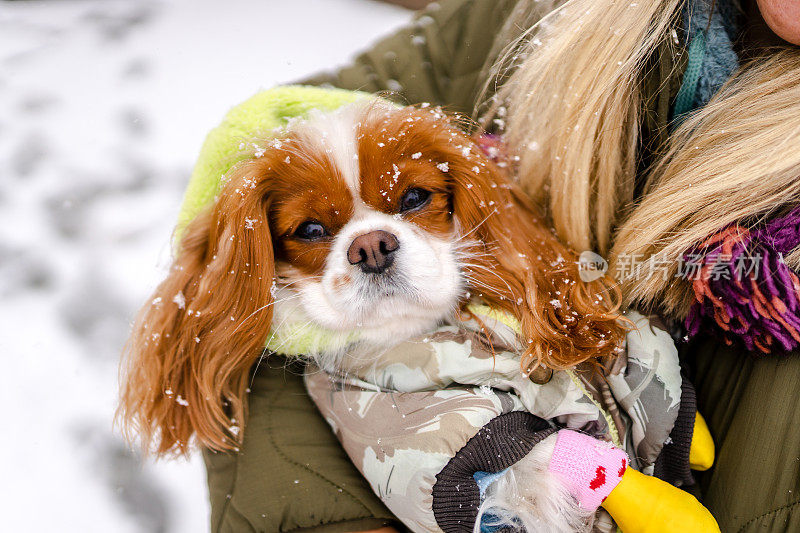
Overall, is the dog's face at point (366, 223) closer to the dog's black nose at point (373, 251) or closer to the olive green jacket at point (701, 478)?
the dog's black nose at point (373, 251)

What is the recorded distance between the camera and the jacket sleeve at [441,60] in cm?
143

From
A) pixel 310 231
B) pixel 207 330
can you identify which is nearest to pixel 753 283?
pixel 310 231

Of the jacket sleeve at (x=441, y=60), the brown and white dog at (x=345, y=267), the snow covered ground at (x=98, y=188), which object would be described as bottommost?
the snow covered ground at (x=98, y=188)

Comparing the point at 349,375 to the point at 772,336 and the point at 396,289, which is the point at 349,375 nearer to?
the point at 396,289

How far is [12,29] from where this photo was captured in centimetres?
230

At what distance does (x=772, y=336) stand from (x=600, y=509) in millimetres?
377

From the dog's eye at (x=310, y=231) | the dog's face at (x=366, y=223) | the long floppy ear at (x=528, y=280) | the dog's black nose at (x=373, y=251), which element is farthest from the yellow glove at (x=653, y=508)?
the dog's eye at (x=310, y=231)

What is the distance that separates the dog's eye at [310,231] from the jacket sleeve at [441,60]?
0.55 m

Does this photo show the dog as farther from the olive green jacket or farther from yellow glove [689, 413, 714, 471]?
yellow glove [689, 413, 714, 471]

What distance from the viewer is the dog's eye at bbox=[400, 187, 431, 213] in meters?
1.00

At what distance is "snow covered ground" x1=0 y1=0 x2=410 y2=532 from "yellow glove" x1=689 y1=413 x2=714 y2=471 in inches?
50.5

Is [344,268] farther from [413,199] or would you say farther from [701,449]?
[701,449]

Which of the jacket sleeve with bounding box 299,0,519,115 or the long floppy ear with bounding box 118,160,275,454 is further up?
the jacket sleeve with bounding box 299,0,519,115

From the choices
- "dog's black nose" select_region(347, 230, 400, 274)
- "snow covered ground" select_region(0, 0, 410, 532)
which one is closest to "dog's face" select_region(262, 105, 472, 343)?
"dog's black nose" select_region(347, 230, 400, 274)
